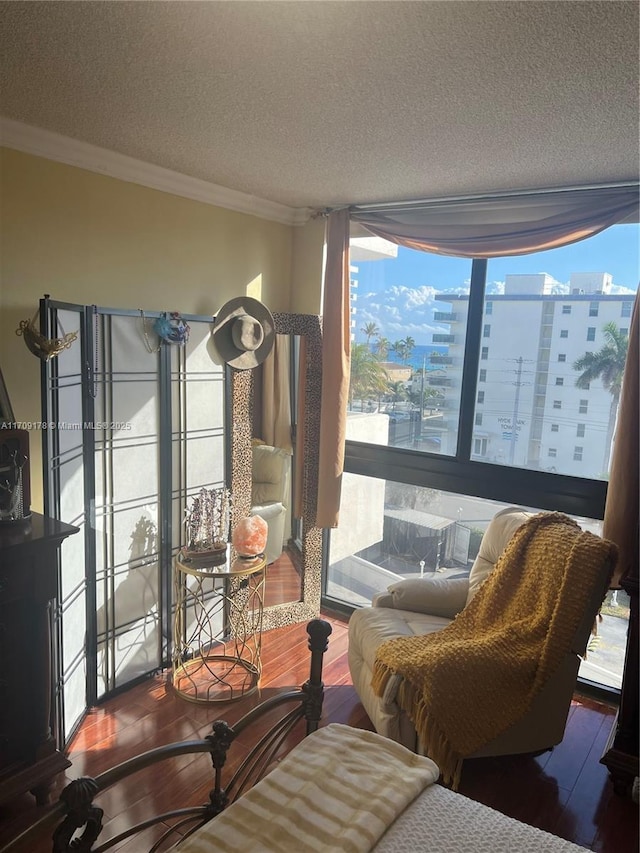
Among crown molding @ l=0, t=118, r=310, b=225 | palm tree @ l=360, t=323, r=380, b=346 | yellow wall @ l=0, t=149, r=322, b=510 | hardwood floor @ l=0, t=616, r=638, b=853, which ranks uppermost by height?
crown molding @ l=0, t=118, r=310, b=225

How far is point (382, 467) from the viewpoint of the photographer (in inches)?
151

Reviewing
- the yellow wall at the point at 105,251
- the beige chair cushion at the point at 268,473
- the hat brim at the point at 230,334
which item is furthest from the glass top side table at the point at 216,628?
the hat brim at the point at 230,334

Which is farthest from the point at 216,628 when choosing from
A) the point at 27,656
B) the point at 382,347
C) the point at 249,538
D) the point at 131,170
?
the point at 131,170

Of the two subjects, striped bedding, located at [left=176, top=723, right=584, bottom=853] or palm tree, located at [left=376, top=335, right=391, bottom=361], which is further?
palm tree, located at [left=376, top=335, right=391, bottom=361]

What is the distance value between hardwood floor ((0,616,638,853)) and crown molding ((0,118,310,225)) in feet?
8.17

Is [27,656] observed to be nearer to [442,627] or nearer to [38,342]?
[38,342]

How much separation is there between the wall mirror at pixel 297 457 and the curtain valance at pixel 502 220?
2.39ft

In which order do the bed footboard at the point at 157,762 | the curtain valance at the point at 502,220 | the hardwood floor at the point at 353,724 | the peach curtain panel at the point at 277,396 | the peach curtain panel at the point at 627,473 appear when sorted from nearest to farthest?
the bed footboard at the point at 157,762
the hardwood floor at the point at 353,724
the peach curtain panel at the point at 627,473
the curtain valance at the point at 502,220
the peach curtain panel at the point at 277,396

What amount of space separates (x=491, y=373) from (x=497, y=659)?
5.09 feet

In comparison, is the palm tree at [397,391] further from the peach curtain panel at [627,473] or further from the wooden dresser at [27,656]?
the wooden dresser at [27,656]

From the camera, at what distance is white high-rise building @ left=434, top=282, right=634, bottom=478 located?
309 cm

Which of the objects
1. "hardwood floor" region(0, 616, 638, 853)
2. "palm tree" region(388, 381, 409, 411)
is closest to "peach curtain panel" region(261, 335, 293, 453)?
"palm tree" region(388, 381, 409, 411)

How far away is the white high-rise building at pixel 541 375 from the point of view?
3.09 m

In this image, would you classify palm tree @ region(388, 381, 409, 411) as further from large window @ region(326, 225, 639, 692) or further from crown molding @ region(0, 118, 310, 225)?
crown molding @ region(0, 118, 310, 225)
